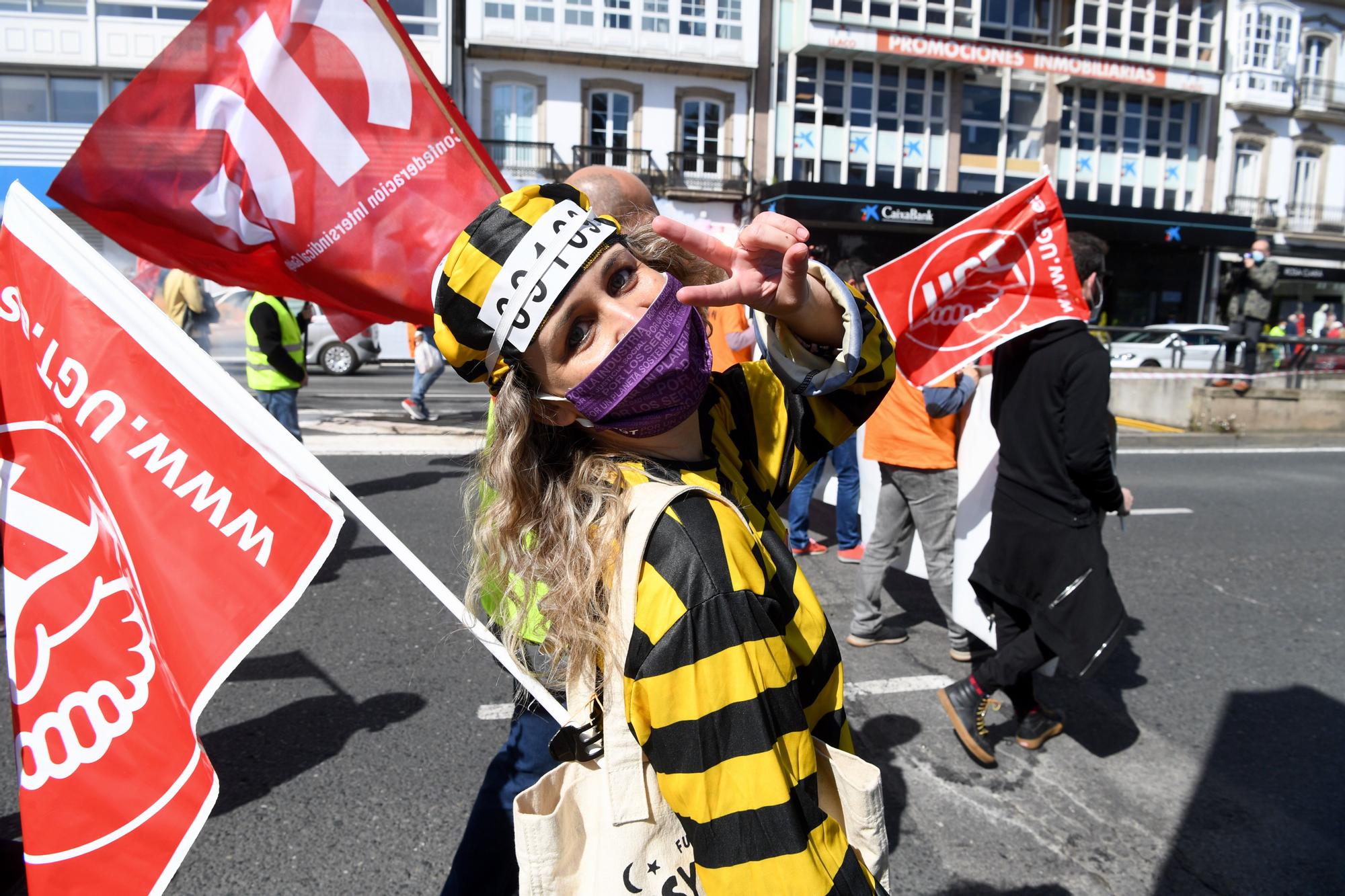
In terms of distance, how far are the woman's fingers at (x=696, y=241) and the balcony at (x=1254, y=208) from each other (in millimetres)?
36589

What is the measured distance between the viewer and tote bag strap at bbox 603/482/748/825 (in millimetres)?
1164

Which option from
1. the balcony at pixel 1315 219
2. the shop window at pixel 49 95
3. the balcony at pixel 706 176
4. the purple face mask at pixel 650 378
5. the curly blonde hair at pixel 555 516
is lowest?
the curly blonde hair at pixel 555 516

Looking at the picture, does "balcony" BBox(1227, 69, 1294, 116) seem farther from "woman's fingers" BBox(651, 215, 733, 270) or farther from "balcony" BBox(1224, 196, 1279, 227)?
"woman's fingers" BBox(651, 215, 733, 270)

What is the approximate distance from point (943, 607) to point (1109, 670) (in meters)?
0.82

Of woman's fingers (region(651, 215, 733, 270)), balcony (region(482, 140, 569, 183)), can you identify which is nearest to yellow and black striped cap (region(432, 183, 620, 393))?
woman's fingers (region(651, 215, 733, 270))

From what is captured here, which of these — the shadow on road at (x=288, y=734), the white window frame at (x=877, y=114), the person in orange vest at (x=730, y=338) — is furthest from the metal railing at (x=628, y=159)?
the shadow on road at (x=288, y=734)

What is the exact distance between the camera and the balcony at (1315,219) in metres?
32.5

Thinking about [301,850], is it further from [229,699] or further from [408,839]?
[229,699]

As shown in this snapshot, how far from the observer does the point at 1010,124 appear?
3019 cm

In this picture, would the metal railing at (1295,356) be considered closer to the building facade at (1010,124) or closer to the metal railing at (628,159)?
the building facade at (1010,124)

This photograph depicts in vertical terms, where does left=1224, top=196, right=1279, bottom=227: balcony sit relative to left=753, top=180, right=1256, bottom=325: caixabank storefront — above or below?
above

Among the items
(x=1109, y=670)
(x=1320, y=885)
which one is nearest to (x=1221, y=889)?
(x=1320, y=885)

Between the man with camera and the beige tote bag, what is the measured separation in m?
13.7

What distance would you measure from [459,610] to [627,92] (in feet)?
89.9
